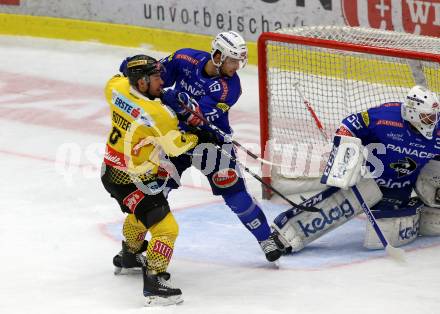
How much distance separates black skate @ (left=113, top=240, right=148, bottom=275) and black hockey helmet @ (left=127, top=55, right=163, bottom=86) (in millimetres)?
1004

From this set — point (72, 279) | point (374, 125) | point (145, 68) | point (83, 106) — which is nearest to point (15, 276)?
point (72, 279)

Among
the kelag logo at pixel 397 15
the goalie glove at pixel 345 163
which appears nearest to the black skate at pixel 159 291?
the goalie glove at pixel 345 163

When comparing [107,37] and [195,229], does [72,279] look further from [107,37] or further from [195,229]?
[107,37]

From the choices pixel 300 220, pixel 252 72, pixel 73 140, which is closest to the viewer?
pixel 300 220

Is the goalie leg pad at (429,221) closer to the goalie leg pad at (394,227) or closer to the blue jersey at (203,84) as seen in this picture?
the goalie leg pad at (394,227)

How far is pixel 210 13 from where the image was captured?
11461 millimetres

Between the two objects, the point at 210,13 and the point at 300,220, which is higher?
the point at 210,13

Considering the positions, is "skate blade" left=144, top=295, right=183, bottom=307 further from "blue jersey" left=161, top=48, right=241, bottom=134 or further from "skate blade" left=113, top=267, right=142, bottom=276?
"blue jersey" left=161, top=48, right=241, bottom=134

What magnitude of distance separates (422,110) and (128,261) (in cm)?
181

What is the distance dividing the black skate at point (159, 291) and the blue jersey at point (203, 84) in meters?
1.14

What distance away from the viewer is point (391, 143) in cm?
665

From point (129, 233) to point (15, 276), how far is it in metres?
0.68

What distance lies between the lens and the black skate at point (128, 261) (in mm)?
6305

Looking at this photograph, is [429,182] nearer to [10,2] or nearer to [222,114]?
[222,114]
